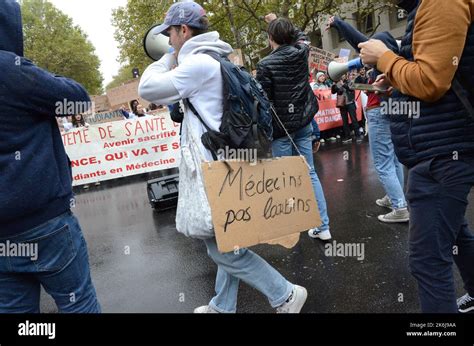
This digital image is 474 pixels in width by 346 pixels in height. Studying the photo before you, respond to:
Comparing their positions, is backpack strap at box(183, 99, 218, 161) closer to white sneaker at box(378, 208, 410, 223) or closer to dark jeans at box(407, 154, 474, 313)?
dark jeans at box(407, 154, 474, 313)

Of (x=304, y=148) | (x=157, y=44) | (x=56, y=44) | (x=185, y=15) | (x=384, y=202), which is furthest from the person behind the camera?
(x=56, y=44)

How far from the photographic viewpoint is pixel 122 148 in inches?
392

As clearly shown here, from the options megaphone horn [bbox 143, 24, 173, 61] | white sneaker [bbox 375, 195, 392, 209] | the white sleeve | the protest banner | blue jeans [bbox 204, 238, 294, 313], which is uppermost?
megaphone horn [bbox 143, 24, 173, 61]

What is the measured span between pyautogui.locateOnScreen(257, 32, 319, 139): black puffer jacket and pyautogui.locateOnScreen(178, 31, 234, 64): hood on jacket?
1.30m

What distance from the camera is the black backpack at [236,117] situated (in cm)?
221

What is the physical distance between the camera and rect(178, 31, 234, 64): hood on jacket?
2221 millimetres

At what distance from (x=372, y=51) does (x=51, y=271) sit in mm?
1846

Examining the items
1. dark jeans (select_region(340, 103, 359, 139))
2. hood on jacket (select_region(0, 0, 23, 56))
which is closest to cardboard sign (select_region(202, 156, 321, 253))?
hood on jacket (select_region(0, 0, 23, 56))

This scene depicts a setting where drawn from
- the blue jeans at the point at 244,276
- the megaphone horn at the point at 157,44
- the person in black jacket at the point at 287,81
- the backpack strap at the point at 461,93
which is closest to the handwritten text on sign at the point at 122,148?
the person in black jacket at the point at 287,81

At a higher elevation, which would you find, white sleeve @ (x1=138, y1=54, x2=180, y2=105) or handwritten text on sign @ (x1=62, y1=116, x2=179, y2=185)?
white sleeve @ (x1=138, y1=54, x2=180, y2=105)

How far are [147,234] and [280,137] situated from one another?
8.12ft

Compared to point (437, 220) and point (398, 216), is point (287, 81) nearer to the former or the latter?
point (398, 216)

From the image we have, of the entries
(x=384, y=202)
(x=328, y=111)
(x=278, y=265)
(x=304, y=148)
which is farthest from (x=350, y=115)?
(x=278, y=265)
